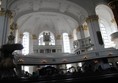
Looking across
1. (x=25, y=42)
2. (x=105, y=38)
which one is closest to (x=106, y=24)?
(x=105, y=38)

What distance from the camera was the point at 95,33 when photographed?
19.2 m

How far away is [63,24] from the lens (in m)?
27.3

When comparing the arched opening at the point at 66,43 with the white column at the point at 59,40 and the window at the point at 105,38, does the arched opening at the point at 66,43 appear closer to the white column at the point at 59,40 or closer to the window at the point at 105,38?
the white column at the point at 59,40

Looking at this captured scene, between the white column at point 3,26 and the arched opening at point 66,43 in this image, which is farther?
the arched opening at point 66,43

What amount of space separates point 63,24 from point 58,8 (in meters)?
4.63

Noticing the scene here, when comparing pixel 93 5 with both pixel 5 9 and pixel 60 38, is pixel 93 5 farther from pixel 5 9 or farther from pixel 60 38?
pixel 5 9

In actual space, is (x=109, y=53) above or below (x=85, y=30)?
below

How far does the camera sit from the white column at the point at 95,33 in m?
18.6

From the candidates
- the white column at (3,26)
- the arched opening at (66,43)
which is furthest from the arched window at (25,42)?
the white column at (3,26)

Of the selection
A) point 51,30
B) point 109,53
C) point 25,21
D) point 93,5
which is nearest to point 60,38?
point 51,30

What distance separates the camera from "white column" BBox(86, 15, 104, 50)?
1858 cm

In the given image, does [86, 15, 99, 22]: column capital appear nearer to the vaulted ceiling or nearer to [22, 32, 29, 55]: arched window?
the vaulted ceiling

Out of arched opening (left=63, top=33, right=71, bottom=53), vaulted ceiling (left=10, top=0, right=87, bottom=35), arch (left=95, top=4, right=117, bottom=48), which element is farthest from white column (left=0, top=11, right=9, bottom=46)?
arch (left=95, top=4, right=117, bottom=48)

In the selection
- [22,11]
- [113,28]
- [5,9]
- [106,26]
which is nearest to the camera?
[5,9]
